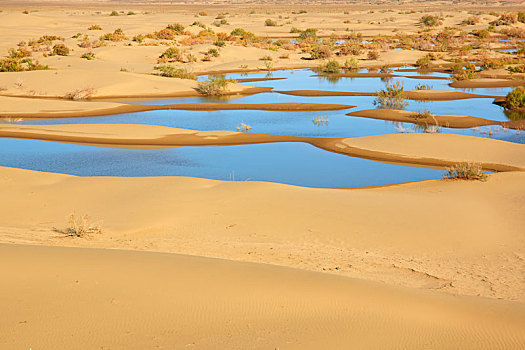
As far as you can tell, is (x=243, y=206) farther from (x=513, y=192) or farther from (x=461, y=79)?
(x=461, y=79)

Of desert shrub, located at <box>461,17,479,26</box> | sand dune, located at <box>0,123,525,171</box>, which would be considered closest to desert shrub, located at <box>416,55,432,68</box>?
sand dune, located at <box>0,123,525,171</box>

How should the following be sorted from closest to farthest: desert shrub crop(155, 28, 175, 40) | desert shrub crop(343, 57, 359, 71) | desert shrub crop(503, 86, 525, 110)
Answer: desert shrub crop(503, 86, 525, 110) < desert shrub crop(343, 57, 359, 71) < desert shrub crop(155, 28, 175, 40)

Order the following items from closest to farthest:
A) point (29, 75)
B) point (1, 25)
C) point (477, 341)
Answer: point (477, 341)
point (29, 75)
point (1, 25)

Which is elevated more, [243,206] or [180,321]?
[180,321]

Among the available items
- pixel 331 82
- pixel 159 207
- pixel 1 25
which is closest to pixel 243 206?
pixel 159 207

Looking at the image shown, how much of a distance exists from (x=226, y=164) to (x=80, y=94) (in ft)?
53.2

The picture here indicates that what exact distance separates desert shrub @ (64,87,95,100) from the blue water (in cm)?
1047

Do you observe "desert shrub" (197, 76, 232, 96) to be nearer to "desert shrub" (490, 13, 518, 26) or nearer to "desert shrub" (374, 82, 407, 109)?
"desert shrub" (374, 82, 407, 109)

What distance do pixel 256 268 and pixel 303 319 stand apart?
71.0 inches

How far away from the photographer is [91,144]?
20469 mm

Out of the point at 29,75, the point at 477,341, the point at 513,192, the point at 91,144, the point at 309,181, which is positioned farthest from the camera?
the point at 29,75

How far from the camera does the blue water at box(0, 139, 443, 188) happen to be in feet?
52.0

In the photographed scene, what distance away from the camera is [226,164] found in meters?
17.4

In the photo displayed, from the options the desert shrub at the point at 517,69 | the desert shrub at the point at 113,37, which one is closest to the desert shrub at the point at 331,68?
the desert shrub at the point at 517,69
